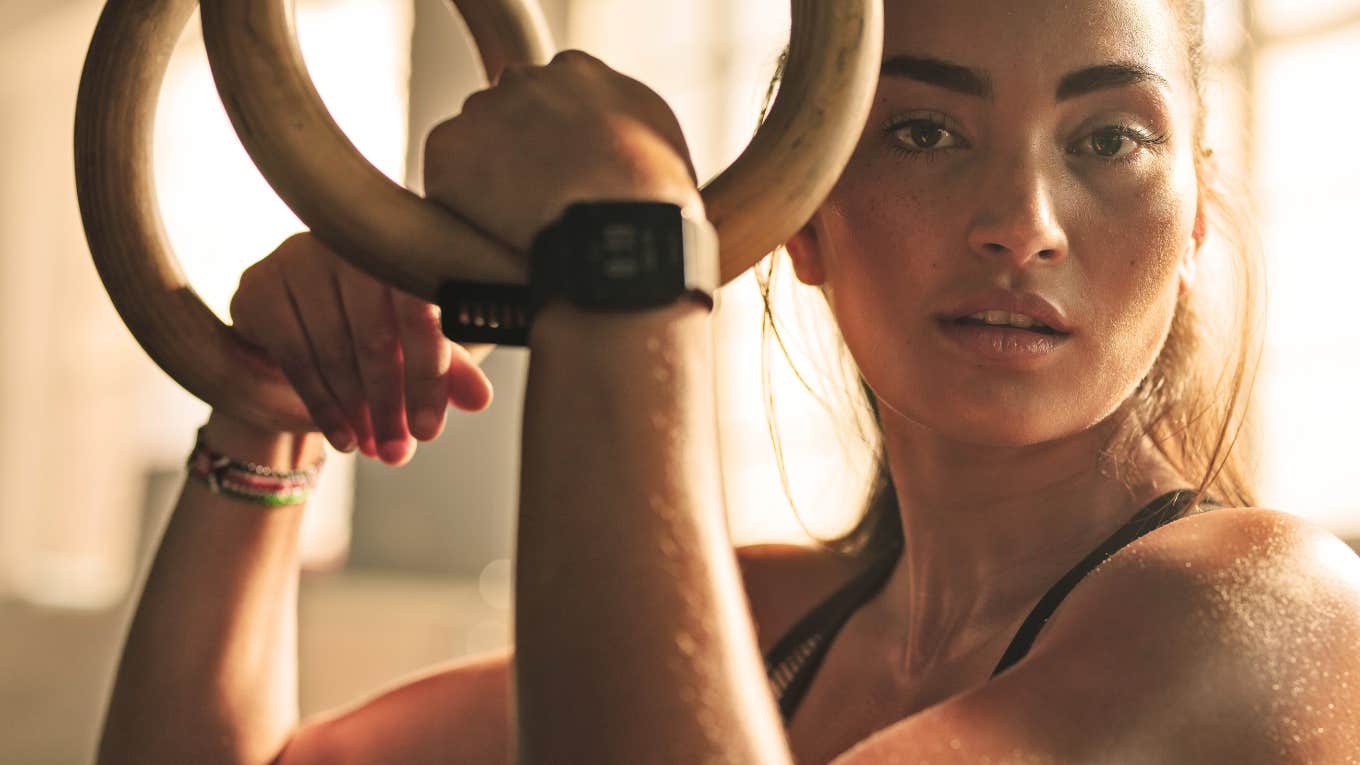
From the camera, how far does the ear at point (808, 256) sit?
0.84 meters

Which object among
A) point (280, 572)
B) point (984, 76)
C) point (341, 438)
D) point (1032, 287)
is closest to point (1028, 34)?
point (984, 76)

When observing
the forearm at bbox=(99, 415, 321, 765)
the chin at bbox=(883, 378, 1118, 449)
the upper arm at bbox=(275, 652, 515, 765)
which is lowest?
the upper arm at bbox=(275, 652, 515, 765)

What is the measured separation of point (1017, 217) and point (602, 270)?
312 millimetres

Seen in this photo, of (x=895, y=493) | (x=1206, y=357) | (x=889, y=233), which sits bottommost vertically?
(x=895, y=493)

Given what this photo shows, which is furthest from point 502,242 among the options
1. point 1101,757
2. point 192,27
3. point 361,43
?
point 361,43

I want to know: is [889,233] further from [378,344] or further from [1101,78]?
[378,344]

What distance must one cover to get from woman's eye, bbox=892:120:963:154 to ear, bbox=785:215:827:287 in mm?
99

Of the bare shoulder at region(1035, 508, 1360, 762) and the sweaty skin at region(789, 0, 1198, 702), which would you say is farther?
the sweaty skin at region(789, 0, 1198, 702)

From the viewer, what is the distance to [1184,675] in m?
0.54

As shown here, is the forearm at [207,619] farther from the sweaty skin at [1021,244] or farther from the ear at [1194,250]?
the ear at [1194,250]

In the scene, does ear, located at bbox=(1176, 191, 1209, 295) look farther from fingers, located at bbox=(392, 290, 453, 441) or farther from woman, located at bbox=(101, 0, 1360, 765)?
fingers, located at bbox=(392, 290, 453, 441)

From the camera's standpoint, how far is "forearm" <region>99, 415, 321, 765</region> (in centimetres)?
78

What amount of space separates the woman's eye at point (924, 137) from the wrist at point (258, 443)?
34 cm

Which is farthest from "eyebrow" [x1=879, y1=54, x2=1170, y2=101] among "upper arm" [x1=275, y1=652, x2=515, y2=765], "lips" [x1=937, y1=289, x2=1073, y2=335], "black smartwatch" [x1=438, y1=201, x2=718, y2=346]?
→ "upper arm" [x1=275, y1=652, x2=515, y2=765]
